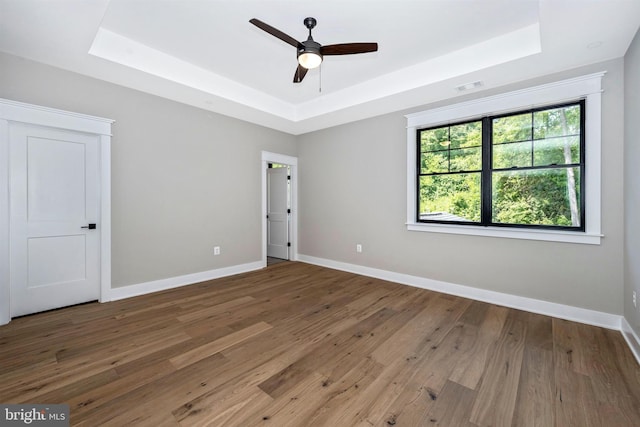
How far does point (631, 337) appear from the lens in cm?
236

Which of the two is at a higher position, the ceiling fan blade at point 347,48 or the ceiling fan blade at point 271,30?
the ceiling fan blade at point 271,30

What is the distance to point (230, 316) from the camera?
2.96 m

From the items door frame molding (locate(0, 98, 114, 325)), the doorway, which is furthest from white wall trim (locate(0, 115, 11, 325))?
the doorway

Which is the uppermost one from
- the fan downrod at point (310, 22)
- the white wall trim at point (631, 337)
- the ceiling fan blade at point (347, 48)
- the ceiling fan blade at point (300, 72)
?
the fan downrod at point (310, 22)

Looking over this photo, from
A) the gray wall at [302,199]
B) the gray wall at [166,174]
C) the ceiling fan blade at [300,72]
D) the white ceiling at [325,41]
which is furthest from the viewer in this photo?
the gray wall at [166,174]

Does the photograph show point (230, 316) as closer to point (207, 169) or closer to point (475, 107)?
point (207, 169)

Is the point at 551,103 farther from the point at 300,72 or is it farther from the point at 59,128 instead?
the point at 59,128

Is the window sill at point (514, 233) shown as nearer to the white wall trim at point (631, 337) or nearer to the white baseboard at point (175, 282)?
the white wall trim at point (631, 337)

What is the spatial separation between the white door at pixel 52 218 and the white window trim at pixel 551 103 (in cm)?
435

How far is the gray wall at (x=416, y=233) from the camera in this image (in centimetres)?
271

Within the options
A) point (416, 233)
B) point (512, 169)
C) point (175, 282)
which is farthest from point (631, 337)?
point (175, 282)

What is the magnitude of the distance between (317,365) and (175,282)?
2.81 meters

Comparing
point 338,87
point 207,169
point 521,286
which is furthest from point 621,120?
point 207,169

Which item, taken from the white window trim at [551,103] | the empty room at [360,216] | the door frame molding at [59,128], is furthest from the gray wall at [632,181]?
the door frame molding at [59,128]
